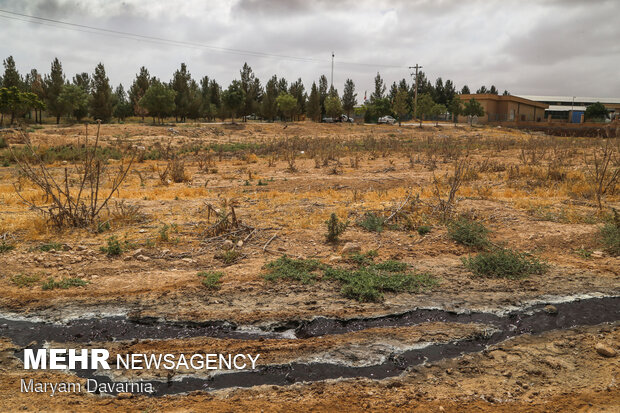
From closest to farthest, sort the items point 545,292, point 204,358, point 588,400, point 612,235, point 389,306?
point 588,400 < point 204,358 < point 389,306 < point 545,292 < point 612,235

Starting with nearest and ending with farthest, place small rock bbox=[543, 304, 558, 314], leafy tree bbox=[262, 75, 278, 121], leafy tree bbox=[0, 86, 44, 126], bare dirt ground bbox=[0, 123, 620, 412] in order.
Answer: bare dirt ground bbox=[0, 123, 620, 412] → small rock bbox=[543, 304, 558, 314] → leafy tree bbox=[0, 86, 44, 126] → leafy tree bbox=[262, 75, 278, 121]

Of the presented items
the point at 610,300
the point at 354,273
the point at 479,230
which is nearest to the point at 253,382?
the point at 354,273

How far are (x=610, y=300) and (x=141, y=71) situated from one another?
180 feet

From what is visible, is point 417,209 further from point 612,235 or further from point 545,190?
point 545,190

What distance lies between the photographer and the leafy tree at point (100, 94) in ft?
143

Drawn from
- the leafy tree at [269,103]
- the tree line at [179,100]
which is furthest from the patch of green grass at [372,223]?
the leafy tree at [269,103]

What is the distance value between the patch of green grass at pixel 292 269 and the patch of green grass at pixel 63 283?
2.33 metres

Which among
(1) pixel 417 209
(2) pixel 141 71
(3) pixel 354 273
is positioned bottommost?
(3) pixel 354 273

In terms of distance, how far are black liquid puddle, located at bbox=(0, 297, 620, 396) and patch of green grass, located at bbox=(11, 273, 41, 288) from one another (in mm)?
864


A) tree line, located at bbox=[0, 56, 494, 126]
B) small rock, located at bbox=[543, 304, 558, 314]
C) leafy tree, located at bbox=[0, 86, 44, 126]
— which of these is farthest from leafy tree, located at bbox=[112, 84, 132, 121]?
small rock, located at bbox=[543, 304, 558, 314]

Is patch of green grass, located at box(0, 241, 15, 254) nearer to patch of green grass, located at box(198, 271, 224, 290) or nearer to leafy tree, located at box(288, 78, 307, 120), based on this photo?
patch of green grass, located at box(198, 271, 224, 290)

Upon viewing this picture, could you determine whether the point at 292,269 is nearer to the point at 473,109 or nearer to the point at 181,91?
the point at 181,91

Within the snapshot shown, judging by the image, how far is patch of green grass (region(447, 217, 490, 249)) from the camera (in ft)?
22.1

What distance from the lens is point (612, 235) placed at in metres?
6.72
